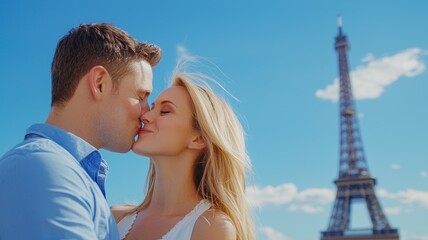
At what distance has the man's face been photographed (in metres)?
2.98

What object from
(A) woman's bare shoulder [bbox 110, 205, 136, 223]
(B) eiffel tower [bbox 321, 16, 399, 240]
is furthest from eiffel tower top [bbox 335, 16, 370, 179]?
(A) woman's bare shoulder [bbox 110, 205, 136, 223]

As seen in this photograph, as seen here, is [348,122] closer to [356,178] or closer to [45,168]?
[356,178]

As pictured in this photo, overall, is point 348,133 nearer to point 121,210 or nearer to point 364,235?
point 364,235

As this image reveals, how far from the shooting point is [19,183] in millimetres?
2127

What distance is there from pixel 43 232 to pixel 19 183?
22 cm

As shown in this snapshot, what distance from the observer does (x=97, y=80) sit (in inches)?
115

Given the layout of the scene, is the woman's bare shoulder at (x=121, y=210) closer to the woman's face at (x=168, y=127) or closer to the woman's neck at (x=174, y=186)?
the woman's neck at (x=174, y=186)

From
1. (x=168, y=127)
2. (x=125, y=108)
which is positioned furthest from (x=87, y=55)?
(x=168, y=127)

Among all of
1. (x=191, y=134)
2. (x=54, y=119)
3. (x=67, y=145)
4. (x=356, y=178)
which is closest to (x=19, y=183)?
(x=67, y=145)

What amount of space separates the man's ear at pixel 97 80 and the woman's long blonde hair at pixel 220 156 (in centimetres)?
148

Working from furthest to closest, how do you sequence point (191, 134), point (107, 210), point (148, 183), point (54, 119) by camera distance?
point (148, 183) < point (191, 134) < point (54, 119) < point (107, 210)

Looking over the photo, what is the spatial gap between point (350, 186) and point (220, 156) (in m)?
56.3

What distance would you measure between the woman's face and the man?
567 millimetres

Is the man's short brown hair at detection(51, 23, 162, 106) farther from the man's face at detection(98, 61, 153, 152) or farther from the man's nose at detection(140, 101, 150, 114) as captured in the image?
the man's nose at detection(140, 101, 150, 114)
